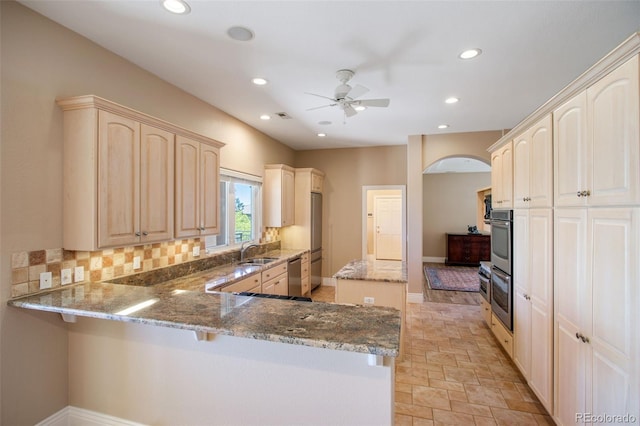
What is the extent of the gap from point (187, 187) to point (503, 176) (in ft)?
10.7

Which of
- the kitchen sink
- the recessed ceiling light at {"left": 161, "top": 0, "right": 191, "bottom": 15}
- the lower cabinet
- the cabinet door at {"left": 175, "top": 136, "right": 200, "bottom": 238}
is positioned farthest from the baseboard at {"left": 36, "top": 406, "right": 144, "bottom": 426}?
the recessed ceiling light at {"left": 161, "top": 0, "right": 191, "bottom": 15}

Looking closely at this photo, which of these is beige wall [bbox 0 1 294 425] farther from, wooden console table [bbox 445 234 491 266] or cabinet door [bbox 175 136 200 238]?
wooden console table [bbox 445 234 491 266]

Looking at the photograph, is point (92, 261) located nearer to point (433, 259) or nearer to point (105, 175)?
point (105, 175)

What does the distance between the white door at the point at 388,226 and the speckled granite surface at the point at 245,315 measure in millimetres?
7566

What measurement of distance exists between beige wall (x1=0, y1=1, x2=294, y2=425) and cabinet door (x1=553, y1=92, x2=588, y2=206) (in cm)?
339

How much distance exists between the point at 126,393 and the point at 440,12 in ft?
10.6

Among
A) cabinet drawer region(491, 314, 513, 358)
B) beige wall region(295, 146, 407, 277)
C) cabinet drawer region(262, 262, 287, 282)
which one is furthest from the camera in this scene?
beige wall region(295, 146, 407, 277)

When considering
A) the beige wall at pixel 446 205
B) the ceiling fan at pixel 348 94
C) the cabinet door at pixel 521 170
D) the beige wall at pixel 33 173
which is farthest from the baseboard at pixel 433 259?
the beige wall at pixel 33 173

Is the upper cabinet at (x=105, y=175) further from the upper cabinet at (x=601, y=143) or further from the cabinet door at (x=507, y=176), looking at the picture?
the cabinet door at (x=507, y=176)

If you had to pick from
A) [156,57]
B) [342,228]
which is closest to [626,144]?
[156,57]

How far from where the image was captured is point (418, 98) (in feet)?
11.3

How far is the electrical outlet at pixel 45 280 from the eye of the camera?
1974 millimetres

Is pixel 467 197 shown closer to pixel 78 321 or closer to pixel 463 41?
pixel 463 41

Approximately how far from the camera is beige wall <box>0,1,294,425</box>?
181 centimetres
